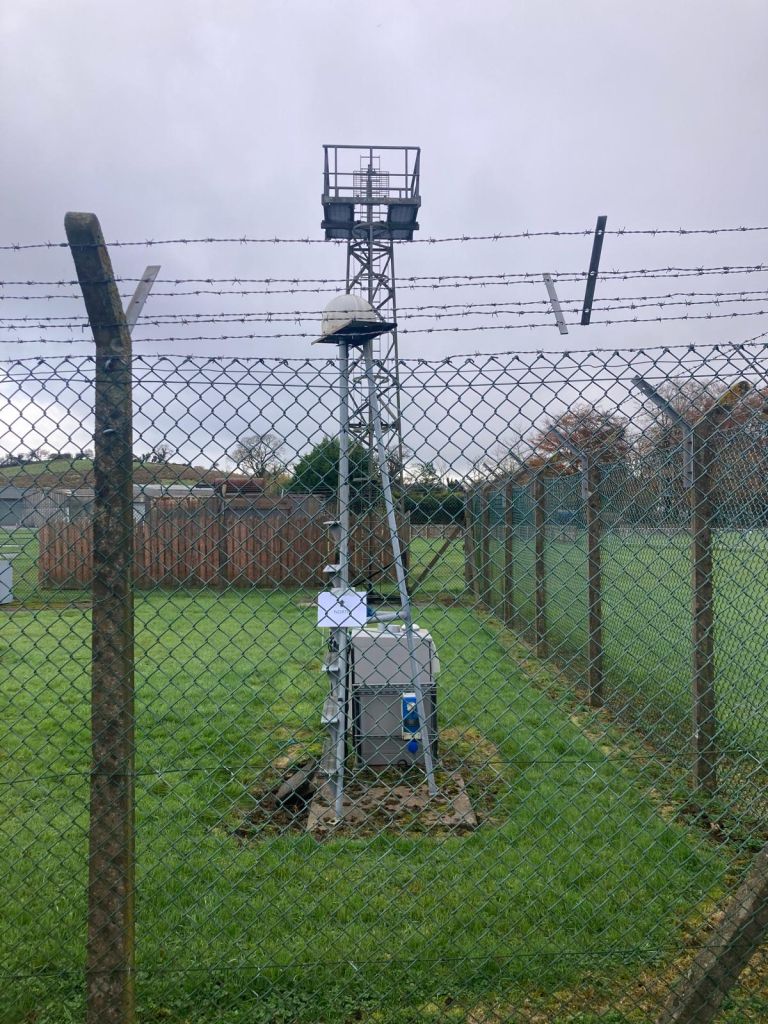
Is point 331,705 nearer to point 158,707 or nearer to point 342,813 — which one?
point 342,813

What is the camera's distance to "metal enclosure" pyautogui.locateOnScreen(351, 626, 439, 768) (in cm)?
492

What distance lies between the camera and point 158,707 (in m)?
6.62

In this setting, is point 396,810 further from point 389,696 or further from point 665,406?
point 665,406


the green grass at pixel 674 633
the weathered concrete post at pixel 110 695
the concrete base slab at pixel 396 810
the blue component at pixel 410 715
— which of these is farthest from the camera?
the blue component at pixel 410 715

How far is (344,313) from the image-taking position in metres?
4.26

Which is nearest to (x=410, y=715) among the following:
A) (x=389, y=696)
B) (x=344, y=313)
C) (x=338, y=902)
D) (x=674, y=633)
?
(x=389, y=696)

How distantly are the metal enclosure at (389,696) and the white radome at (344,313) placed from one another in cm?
177

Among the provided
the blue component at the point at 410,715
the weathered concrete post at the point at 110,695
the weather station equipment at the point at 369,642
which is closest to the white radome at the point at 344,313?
the weather station equipment at the point at 369,642

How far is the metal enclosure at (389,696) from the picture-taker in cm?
492

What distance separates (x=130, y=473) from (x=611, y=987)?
2312mm

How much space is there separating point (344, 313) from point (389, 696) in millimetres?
2340

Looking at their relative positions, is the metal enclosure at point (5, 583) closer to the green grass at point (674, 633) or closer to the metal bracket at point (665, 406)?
the green grass at point (674, 633)

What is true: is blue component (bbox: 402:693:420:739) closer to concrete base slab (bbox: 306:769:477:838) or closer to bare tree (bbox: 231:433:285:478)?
concrete base slab (bbox: 306:769:477:838)

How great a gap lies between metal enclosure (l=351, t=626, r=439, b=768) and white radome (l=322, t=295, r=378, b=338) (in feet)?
5.82
